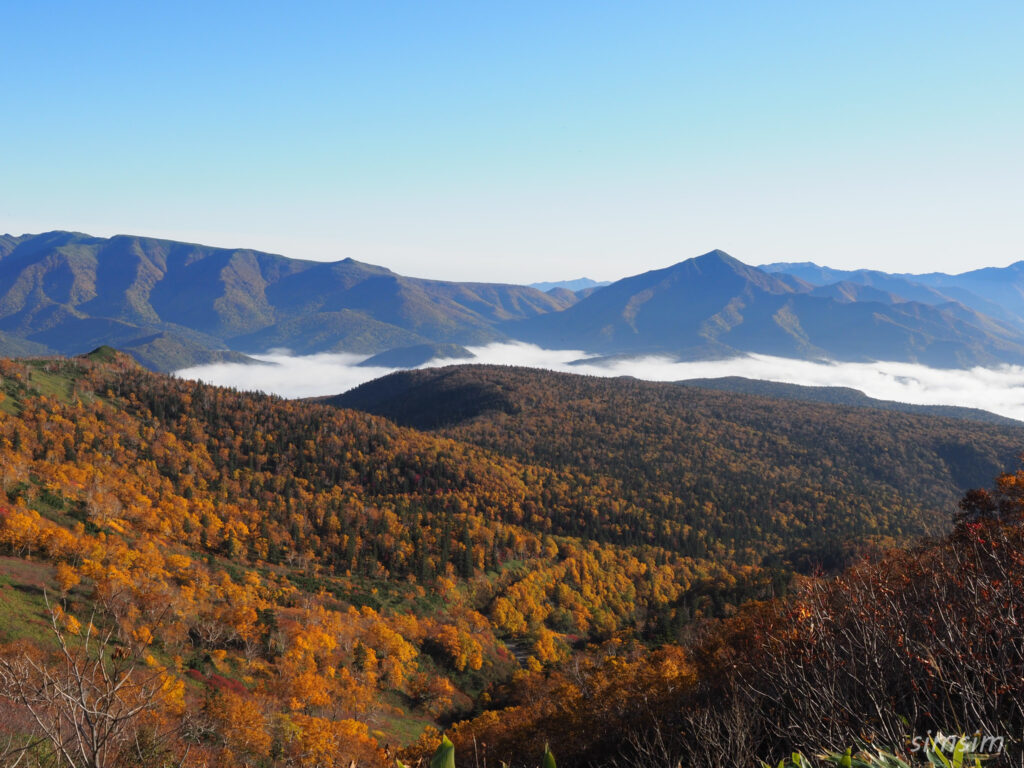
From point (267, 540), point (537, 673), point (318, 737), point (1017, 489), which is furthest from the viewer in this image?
point (267, 540)

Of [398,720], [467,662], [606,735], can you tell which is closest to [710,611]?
[467,662]

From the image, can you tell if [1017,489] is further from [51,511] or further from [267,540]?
[267,540]

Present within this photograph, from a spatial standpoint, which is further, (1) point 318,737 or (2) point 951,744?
(1) point 318,737

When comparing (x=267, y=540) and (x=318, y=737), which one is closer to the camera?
(x=318, y=737)

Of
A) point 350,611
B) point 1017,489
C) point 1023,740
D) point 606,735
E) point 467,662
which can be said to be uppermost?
point 1023,740

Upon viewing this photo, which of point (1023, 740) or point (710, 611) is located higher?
point (1023, 740)

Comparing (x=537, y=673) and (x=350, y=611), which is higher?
(x=350, y=611)

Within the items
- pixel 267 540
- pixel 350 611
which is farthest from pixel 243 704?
pixel 267 540

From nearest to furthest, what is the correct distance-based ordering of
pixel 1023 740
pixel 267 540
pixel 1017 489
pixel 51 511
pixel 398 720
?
1. pixel 1023 740
2. pixel 1017 489
3. pixel 398 720
4. pixel 51 511
5. pixel 267 540

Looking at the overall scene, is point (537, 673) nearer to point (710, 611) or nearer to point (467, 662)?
point (467, 662)
